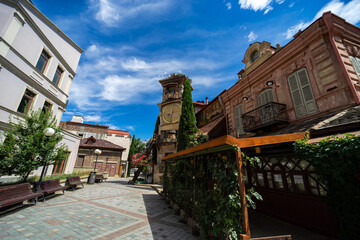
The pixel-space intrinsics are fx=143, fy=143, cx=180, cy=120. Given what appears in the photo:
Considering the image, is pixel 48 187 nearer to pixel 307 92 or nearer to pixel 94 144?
pixel 307 92

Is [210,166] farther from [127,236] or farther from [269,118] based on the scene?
[269,118]

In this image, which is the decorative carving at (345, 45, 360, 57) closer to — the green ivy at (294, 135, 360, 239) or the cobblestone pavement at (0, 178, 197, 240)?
the green ivy at (294, 135, 360, 239)

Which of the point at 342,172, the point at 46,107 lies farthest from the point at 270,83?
the point at 46,107

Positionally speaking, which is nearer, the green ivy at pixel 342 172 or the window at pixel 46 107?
the green ivy at pixel 342 172

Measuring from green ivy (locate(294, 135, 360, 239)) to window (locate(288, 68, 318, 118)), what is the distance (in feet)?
15.0

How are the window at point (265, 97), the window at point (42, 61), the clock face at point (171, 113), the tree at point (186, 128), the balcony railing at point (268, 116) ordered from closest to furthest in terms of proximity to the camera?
the balcony railing at point (268, 116), the window at point (265, 97), the window at point (42, 61), the tree at point (186, 128), the clock face at point (171, 113)

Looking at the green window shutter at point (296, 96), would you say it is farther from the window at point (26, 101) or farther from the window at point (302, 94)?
the window at point (26, 101)

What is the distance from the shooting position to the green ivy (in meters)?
2.64

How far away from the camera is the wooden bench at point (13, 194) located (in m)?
4.79

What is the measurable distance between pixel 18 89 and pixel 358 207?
15.3 metres

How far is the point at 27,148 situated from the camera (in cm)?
678

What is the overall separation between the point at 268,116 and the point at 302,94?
1.77 meters

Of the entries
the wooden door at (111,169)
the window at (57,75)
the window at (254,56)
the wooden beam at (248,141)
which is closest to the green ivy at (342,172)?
the wooden beam at (248,141)

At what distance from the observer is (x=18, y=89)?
29.2 ft
